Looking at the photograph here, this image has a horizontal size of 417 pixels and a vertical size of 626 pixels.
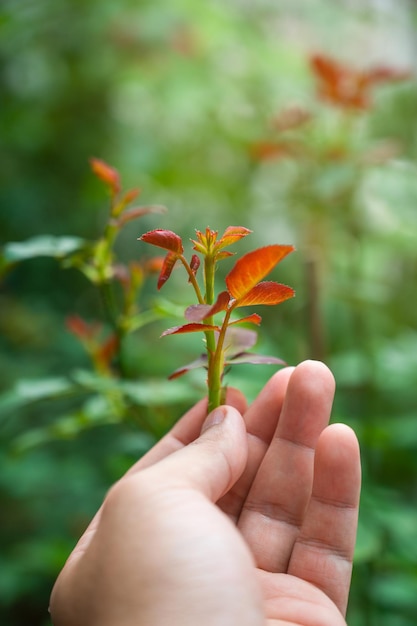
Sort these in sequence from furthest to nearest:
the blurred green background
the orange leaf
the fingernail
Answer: the blurred green background < the orange leaf < the fingernail

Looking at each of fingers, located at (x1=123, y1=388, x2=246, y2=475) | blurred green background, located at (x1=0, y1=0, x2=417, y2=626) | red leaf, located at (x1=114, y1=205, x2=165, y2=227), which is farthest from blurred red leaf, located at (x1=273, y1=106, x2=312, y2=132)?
fingers, located at (x1=123, y1=388, x2=246, y2=475)

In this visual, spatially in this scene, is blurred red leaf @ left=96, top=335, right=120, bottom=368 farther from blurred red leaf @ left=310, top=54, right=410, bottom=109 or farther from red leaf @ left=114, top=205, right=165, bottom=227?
blurred red leaf @ left=310, top=54, right=410, bottom=109

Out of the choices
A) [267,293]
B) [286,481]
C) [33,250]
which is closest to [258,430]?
[286,481]

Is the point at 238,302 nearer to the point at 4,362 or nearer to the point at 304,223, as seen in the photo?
the point at 304,223

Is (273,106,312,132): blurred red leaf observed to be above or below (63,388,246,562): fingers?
above

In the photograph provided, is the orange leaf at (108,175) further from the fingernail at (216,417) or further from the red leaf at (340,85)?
the red leaf at (340,85)

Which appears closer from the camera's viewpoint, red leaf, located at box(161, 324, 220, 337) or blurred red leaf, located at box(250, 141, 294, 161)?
red leaf, located at box(161, 324, 220, 337)

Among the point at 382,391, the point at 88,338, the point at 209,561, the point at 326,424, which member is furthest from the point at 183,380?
the point at 382,391
